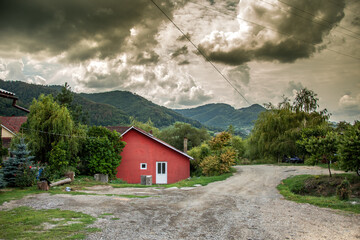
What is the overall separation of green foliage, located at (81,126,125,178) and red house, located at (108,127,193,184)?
14.7 feet

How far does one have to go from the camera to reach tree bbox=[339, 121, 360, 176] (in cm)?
1375

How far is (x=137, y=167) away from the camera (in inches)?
1150

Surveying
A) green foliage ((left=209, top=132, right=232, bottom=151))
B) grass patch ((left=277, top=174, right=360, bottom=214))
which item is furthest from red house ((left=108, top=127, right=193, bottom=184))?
grass patch ((left=277, top=174, right=360, bottom=214))

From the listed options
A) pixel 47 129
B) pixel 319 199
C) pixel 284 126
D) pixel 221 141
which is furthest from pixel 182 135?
pixel 319 199

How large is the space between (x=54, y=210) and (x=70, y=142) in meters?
11.8

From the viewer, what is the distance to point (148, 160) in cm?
2941

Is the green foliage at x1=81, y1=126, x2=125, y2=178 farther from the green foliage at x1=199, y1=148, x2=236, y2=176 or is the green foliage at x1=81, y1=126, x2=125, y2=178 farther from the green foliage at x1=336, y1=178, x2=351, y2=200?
the green foliage at x1=336, y1=178, x2=351, y2=200

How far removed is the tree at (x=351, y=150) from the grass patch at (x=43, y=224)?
13.1 m

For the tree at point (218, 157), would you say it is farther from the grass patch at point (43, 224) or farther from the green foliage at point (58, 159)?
the grass patch at point (43, 224)

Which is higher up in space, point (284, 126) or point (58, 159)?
point (284, 126)

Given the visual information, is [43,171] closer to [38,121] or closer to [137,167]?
[38,121]

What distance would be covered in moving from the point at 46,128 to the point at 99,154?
209 inches

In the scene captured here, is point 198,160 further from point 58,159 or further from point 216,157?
point 58,159

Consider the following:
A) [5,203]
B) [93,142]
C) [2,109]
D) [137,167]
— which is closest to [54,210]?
[5,203]
